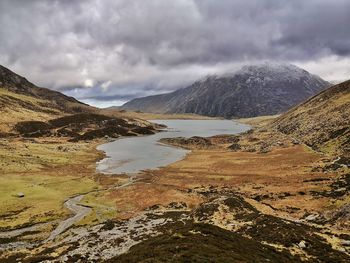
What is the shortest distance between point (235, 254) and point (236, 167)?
108 metres

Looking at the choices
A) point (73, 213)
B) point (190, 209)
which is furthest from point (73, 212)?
point (190, 209)

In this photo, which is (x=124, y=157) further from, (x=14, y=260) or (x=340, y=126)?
(x=14, y=260)

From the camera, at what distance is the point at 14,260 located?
2044 inches

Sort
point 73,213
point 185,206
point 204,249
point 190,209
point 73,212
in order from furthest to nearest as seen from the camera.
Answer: point 185,206 < point 190,209 < point 73,212 < point 73,213 < point 204,249

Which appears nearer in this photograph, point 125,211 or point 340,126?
point 125,211

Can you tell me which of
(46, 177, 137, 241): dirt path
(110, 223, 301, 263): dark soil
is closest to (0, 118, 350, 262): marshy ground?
(110, 223, 301, 263): dark soil

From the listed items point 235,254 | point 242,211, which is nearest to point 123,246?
point 235,254

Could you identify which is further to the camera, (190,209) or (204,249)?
(190,209)

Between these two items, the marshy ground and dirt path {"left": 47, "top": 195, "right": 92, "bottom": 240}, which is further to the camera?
dirt path {"left": 47, "top": 195, "right": 92, "bottom": 240}

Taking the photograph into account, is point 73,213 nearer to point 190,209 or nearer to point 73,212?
point 73,212

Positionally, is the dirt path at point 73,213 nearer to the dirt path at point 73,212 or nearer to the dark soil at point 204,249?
the dirt path at point 73,212

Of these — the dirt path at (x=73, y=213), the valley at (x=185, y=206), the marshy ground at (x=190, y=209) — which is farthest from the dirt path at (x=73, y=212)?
the marshy ground at (x=190, y=209)

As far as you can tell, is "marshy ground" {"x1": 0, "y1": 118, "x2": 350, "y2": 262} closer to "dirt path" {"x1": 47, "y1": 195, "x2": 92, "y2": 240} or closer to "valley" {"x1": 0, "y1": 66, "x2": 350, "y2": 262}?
"valley" {"x1": 0, "y1": 66, "x2": 350, "y2": 262}

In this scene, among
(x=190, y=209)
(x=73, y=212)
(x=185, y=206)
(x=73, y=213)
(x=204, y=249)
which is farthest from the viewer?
(x=185, y=206)
